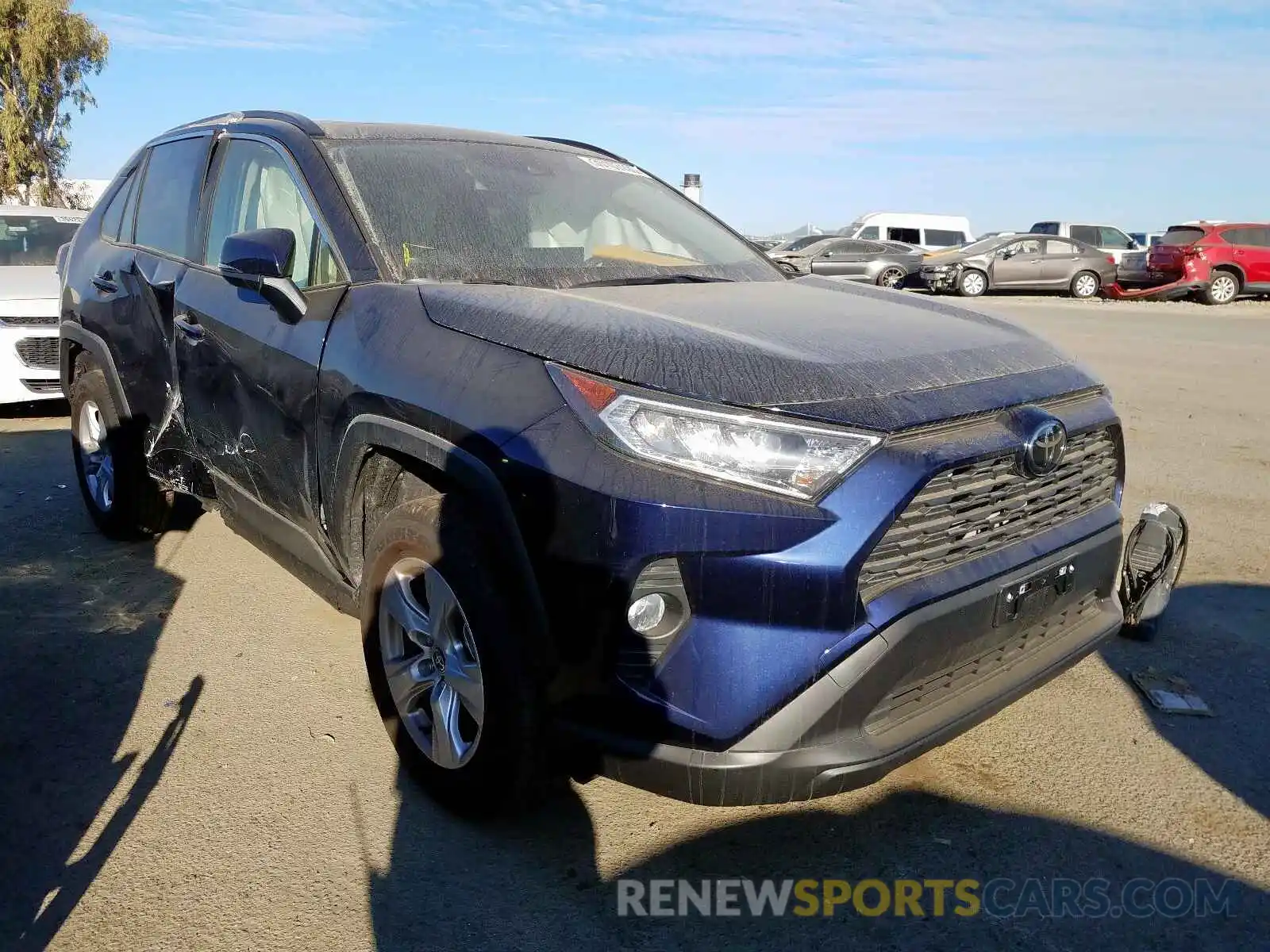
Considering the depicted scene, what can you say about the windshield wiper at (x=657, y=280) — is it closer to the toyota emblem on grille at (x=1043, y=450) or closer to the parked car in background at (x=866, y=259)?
the toyota emblem on grille at (x=1043, y=450)

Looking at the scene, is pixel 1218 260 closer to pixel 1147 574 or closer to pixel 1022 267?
pixel 1022 267

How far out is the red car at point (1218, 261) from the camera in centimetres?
2091

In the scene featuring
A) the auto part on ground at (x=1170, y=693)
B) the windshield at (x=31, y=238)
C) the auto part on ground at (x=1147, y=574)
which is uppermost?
the windshield at (x=31, y=238)

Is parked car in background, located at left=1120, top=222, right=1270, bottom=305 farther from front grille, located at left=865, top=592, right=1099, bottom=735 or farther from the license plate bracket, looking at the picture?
the license plate bracket

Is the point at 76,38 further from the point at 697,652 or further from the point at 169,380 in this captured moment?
the point at 697,652

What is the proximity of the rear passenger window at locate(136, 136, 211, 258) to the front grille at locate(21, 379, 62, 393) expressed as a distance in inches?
152

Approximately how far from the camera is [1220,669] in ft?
11.9

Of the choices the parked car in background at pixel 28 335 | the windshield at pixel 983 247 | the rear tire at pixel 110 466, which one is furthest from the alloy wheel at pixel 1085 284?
the rear tire at pixel 110 466

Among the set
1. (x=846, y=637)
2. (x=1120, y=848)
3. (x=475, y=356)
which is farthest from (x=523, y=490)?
(x=1120, y=848)

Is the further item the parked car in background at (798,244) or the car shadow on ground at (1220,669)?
the parked car in background at (798,244)

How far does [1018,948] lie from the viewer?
7.44 ft

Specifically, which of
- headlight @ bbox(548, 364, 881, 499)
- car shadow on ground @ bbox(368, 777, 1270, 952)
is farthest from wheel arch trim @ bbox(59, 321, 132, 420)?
headlight @ bbox(548, 364, 881, 499)

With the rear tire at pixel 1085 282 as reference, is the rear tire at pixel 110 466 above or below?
below

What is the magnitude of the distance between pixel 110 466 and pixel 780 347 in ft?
11.9
